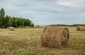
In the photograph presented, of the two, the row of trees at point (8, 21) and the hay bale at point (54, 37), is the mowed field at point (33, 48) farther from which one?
the row of trees at point (8, 21)

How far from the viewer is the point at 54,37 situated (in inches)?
660

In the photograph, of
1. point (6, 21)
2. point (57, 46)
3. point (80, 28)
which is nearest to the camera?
point (57, 46)

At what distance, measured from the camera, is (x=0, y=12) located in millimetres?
76938

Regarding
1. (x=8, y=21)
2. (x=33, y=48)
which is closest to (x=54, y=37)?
(x=33, y=48)

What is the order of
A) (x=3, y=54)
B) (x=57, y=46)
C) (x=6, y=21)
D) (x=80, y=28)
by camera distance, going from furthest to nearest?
(x=6, y=21) < (x=80, y=28) < (x=57, y=46) < (x=3, y=54)

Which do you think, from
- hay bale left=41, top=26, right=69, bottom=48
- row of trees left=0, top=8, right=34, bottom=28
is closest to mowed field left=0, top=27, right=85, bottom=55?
hay bale left=41, top=26, right=69, bottom=48

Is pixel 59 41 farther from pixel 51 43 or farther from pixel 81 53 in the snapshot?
pixel 81 53

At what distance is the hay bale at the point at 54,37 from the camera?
54.1 ft

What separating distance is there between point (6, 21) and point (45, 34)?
189 ft

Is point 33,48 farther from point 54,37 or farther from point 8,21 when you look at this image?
Result: point 8,21

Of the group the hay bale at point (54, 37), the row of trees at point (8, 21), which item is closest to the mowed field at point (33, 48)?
the hay bale at point (54, 37)

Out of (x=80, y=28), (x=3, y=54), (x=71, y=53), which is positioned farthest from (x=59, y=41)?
(x=80, y=28)

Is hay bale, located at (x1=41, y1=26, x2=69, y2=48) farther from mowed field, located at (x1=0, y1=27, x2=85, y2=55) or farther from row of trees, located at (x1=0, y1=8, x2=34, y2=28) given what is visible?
row of trees, located at (x1=0, y1=8, x2=34, y2=28)

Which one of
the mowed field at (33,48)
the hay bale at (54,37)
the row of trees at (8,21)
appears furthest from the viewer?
the row of trees at (8,21)
